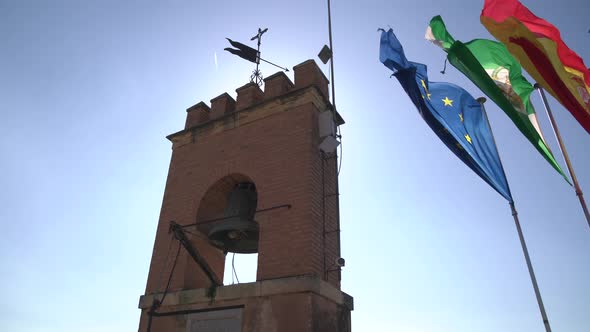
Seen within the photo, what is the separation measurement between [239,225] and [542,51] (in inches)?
222

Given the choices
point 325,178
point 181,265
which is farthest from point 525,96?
point 181,265

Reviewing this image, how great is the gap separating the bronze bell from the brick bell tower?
0.02 metres

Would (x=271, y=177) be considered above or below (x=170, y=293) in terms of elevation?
above

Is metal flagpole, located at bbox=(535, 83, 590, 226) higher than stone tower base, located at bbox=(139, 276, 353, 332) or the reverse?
higher

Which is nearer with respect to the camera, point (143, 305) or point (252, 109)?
point (143, 305)

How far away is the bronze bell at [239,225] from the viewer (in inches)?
260

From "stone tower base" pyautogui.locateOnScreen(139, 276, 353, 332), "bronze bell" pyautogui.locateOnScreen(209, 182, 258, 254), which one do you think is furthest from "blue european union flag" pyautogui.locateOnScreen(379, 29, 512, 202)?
"bronze bell" pyautogui.locateOnScreen(209, 182, 258, 254)

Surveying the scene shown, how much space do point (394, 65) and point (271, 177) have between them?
295 centimetres

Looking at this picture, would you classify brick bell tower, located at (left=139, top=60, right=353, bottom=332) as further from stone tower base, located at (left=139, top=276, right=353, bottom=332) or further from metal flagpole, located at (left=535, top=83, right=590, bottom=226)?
metal flagpole, located at (left=535, top=83, right=590, bottom=226)

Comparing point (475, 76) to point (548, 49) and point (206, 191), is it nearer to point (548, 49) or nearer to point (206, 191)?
point (548, 49)

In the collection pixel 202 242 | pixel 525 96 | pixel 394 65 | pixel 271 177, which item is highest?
pixel 394 65

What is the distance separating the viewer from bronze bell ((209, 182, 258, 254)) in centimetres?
660

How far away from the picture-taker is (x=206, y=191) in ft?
23.5

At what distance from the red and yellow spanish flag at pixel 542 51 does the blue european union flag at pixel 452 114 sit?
1075mm
